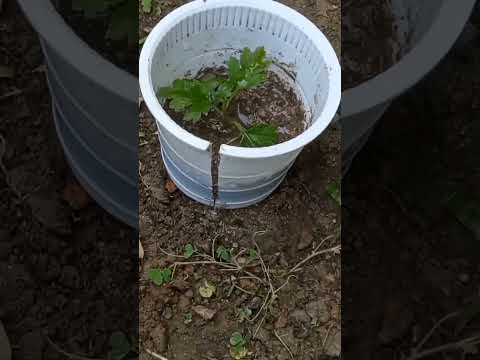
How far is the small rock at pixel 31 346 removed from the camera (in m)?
1.50

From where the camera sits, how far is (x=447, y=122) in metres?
1.64

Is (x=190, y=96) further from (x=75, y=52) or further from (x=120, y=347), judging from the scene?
(x=120, y=347)

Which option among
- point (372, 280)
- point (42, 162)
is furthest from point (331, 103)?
point (42, 162)

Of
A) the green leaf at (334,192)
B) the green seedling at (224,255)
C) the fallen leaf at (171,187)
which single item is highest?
the green leaf at (334,192)

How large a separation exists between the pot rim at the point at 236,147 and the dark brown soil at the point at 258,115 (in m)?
0.10

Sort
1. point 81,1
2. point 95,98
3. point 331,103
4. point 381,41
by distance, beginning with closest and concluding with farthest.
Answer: point 331,103 < point 95,98 < point 81,1 < point 381,41

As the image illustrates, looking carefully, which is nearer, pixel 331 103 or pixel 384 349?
pixel 331 103

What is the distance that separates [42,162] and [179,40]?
72 cm

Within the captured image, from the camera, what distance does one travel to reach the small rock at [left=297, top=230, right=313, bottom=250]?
3.88ft

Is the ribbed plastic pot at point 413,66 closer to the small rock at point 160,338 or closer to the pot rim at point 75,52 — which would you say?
the pot rim at point 75,52

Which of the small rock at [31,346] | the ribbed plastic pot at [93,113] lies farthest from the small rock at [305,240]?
the small rock at [31,346]

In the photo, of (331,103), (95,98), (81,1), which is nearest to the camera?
(331,103)

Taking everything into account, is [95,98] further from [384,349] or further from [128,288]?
[384,349]

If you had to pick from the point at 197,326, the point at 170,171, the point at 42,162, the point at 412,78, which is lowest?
the point at 42,162
